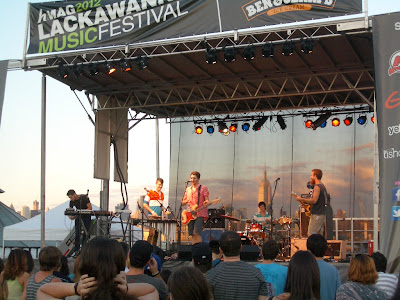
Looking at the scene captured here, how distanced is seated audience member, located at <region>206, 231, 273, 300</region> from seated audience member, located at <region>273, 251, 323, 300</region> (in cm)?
79

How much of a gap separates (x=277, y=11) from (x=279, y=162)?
28.5 feet

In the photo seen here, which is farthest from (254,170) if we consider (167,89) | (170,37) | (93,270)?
(93,270)

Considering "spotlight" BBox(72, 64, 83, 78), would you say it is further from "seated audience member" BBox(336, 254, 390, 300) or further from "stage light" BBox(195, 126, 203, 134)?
"seated audience member" BBox(336, 254, 390, 300)

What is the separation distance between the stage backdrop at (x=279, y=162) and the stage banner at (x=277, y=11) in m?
7.73

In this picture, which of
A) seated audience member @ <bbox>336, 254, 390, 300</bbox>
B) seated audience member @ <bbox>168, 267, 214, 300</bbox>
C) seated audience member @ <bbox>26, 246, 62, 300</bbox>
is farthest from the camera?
seated audience member @ <bbox>26, 246, 62, 300</bbox>

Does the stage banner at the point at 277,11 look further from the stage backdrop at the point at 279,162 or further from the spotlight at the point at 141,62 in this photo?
the stage backdrop at the point at 279,162

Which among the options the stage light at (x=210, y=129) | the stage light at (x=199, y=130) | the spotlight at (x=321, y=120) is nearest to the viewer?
the spotlight at (x=321, y=120)

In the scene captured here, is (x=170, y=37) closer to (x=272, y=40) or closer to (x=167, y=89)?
(x=272, y=40)

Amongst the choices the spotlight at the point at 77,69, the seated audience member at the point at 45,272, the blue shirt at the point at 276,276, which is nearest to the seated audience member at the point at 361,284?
the blue shirt at the point at 276,276

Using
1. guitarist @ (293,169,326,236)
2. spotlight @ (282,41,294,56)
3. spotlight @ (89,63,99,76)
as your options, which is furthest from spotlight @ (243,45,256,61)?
spotlight @ (89,63,99,76)

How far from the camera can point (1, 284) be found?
17.0 ft

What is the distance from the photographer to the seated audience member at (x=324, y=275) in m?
5.18

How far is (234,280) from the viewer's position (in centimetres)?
466

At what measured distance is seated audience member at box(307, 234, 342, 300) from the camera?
5184 mm
